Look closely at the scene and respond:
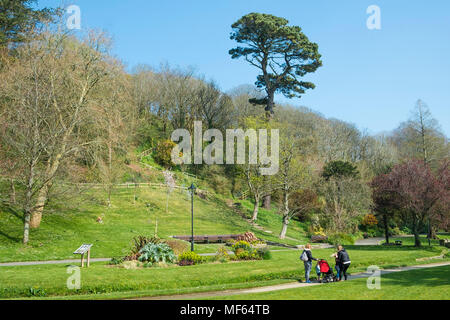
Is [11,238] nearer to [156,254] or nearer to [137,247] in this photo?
[137,247]

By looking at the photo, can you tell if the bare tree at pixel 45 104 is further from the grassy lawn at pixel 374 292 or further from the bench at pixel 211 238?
the grassy lawn at pixel 374 292

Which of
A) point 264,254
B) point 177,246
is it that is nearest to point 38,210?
point 177,246

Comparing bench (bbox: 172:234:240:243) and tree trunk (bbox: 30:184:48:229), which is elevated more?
tree trunk (bbox: 30:184:48:229)

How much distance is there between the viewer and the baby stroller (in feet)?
49.2

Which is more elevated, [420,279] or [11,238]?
[11,238]

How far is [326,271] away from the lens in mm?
15008

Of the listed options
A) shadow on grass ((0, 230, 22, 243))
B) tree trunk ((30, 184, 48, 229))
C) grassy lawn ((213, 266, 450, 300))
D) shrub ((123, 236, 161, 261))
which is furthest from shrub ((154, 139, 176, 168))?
grassy lawn ((213, 266, 450, 300))

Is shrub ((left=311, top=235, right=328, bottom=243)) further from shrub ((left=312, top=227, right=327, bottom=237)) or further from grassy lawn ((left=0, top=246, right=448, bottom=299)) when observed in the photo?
grassy lawn ((left=0, top=246, right=448, bottom=299))

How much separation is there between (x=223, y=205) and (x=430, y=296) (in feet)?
115

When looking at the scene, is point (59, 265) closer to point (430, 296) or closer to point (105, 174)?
point (105, 174)

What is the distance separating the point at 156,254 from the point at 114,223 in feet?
43.7
